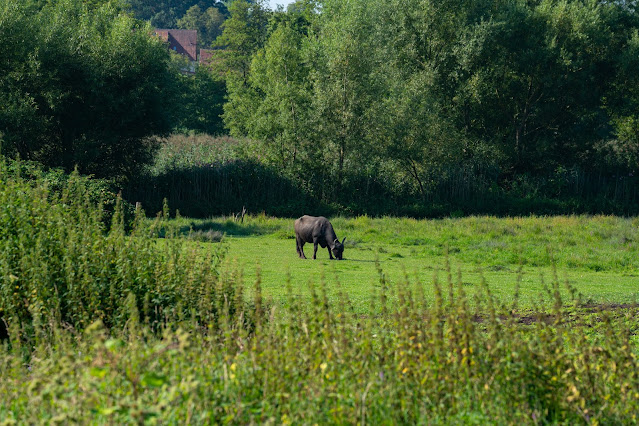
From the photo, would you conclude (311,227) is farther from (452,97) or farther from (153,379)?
(452,97)

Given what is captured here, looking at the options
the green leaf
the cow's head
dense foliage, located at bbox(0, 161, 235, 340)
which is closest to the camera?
the green leaf

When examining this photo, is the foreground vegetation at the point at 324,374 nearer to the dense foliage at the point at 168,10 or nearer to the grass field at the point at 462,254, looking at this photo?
the grass field at the point at 462,254

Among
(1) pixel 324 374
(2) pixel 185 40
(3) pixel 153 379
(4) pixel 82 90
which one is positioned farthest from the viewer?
(2) pixel 185 40

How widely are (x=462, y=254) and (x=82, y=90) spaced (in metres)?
22.3

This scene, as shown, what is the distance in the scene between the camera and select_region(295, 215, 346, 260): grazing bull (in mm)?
26453

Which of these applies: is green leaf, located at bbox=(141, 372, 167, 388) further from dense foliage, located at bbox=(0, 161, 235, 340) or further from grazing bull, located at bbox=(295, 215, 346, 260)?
grazing bull, located at bbox=(295, 215, 346, 260)

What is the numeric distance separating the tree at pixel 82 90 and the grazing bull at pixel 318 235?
50.1 feet

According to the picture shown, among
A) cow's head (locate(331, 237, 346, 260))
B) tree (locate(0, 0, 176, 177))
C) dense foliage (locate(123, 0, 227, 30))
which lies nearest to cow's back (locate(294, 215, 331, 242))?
cow's head (locate(331, 237, 346, 260))

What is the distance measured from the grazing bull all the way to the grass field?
18.5 inches

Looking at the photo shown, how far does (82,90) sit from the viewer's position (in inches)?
1532

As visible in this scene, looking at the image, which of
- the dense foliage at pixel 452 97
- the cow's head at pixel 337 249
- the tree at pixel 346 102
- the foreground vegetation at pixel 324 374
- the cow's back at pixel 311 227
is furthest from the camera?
the dense foliage at pixel 452 97

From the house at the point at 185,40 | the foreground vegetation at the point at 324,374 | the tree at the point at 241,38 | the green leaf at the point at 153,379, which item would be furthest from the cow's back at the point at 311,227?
the house at the point at 185,40

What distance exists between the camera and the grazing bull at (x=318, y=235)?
2645 cm

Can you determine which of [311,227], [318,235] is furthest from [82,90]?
[318,235]
